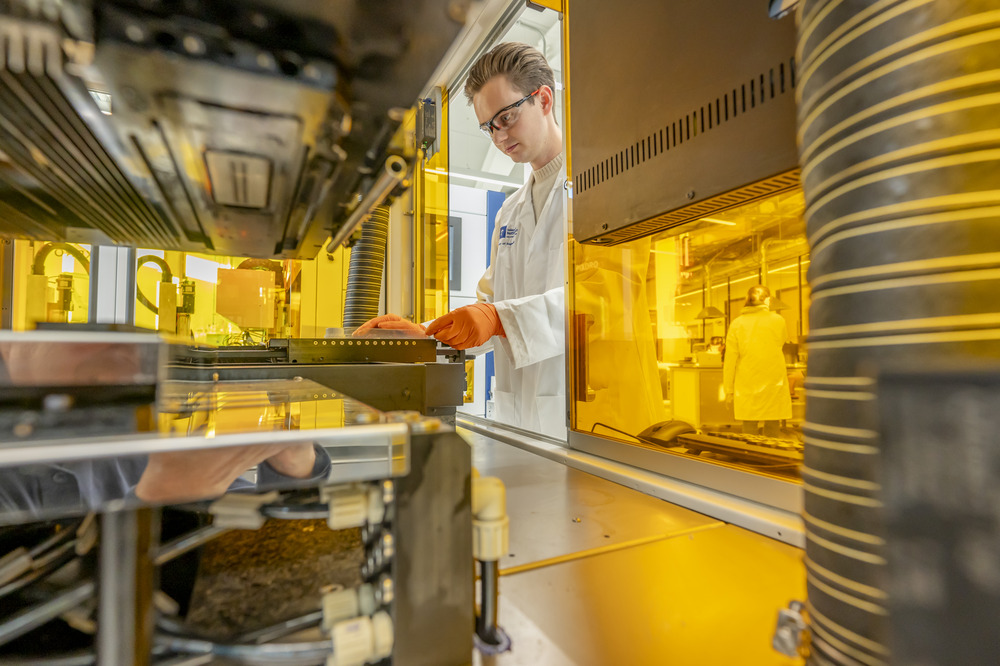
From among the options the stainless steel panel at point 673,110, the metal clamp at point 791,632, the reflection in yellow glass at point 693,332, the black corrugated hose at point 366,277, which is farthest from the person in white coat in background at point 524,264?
the metal clamp at point 791,632

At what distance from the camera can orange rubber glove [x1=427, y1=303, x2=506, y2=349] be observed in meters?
1.35

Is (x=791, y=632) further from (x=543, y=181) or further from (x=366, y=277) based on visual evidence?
(x=366, y=277)

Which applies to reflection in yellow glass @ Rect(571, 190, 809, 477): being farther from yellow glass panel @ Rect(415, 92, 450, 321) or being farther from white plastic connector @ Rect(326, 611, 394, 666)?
yellow glass panel @ Rect(415, 92, 450, 321)

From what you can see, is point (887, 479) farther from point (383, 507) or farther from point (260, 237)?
point (260, 237)

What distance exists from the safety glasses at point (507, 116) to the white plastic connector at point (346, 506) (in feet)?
4.94

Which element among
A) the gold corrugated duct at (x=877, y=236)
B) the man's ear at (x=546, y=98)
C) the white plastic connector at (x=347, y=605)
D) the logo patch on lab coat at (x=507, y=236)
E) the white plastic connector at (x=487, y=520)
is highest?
the man's ear at (x=546, y=98)

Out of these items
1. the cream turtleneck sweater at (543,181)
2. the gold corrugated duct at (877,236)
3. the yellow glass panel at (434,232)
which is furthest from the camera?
the yellow glass panel at (434,232)

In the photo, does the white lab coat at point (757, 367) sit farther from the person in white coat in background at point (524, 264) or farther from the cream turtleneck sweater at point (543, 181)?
the cream turtleneck sweater at point (543, 181)

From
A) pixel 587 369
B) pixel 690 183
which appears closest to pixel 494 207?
pixel 587 369

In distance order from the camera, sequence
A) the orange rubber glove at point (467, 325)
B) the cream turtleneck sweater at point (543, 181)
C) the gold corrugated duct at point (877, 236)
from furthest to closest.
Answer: the cream turtleneck sweater at point (543, 181), the orange rubber glove at point (467, 325), the gold corrugated duct at point (877, 236)

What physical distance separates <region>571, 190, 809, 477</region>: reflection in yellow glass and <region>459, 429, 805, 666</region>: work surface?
0.58ft

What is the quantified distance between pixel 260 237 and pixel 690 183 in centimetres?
74

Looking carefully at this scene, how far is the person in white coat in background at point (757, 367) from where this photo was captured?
82 cm

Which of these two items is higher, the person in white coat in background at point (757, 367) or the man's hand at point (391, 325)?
the man's hand at point (391, 325)
